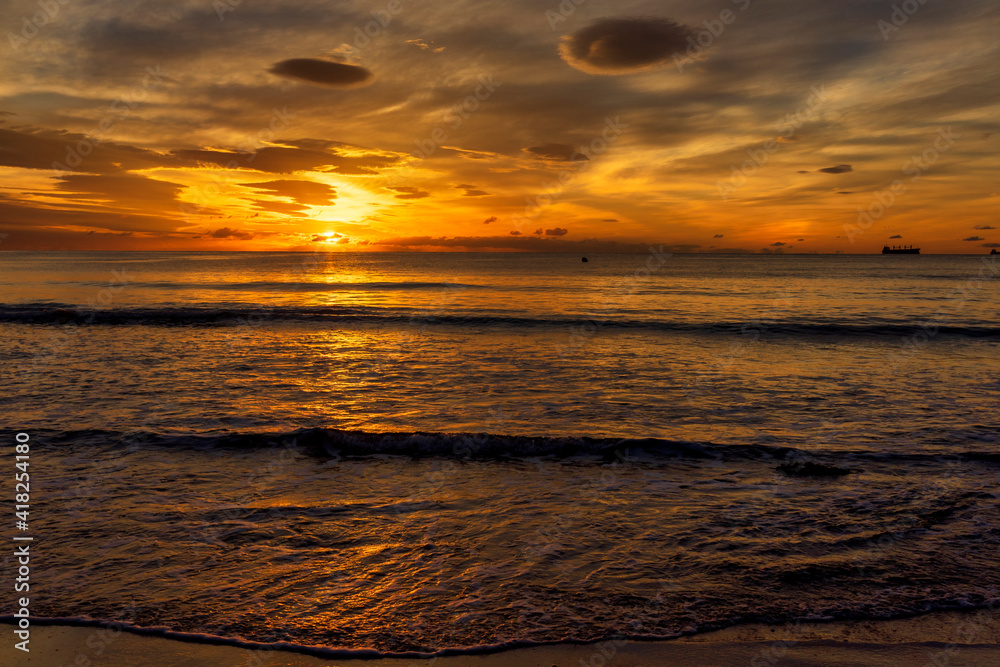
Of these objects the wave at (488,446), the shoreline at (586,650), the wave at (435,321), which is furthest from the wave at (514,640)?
the wave at (435,321)

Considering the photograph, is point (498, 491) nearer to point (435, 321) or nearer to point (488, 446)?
point (488, 446)

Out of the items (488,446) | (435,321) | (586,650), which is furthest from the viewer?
(435,321)

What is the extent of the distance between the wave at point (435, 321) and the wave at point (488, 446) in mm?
20171

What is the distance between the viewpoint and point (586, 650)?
529cm

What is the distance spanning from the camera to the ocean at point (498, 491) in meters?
6.05

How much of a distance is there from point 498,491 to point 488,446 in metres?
2.39

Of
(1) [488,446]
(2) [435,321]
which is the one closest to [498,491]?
(1) [488,446]

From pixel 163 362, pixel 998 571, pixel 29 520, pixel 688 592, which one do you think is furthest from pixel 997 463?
pixel 163 362

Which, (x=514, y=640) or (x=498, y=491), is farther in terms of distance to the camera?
(x=498, y=491)

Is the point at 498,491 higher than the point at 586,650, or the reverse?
the point at 498,491

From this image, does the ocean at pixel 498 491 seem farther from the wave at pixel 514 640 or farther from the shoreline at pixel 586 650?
the shoreline at pixel 586 650

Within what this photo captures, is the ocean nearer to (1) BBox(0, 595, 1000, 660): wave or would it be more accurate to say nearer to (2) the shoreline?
(1) BBox(0, 595, 1000, 660): wave

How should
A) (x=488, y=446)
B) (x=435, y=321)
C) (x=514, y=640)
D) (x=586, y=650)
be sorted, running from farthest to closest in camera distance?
(x=435, y=321) → (x=488, y=446) → (x=514, y=640) → (x=586, y=650)

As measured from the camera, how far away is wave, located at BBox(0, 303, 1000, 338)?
3158cm
